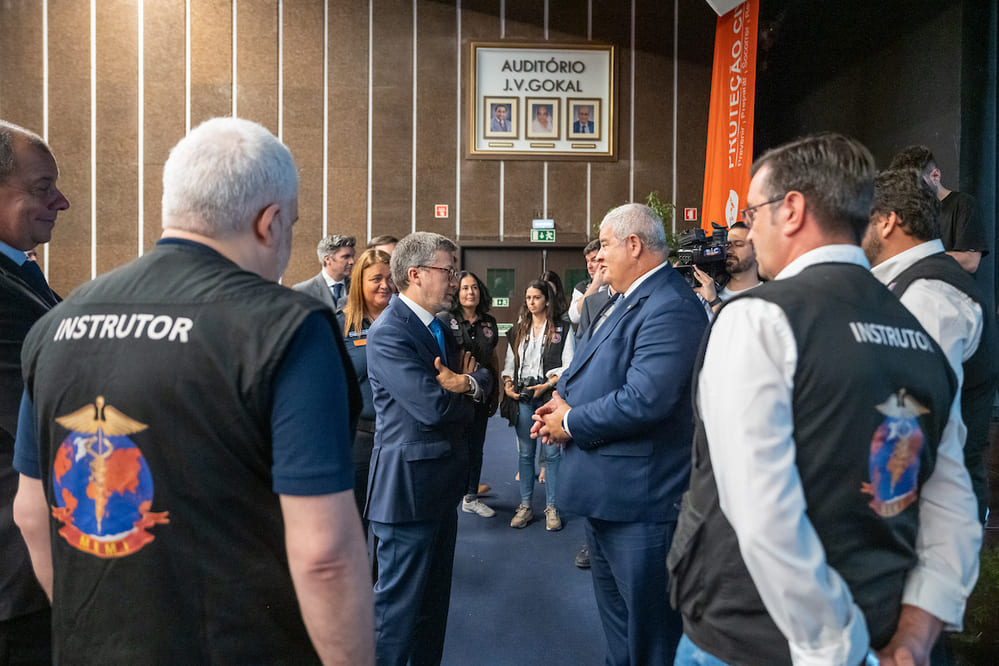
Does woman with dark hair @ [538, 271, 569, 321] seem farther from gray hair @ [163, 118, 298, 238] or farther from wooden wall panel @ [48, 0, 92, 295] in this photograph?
wooden wall panel @ [48, 0, 92, 295]

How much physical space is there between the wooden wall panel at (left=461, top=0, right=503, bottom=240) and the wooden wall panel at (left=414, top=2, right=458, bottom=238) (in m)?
0.13

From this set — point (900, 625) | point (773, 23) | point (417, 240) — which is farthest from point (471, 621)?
point (773, 23)

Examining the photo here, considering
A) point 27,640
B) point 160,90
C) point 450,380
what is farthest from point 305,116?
point 27,640

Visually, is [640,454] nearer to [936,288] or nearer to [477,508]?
[936,288]

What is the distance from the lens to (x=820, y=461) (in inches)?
37.1

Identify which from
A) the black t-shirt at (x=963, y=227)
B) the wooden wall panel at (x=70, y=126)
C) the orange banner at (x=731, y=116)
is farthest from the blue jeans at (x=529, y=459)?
the wooden wall panel at (x=70, y=126)

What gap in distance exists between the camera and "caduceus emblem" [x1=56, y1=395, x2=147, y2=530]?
827 millimetres

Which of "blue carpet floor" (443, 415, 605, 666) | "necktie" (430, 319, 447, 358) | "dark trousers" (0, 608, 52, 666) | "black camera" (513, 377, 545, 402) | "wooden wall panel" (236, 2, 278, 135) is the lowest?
"blue carpet floor" (443, 415, 605, 666)

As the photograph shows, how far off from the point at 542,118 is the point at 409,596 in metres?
6.76

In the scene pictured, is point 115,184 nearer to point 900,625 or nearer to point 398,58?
point 398,58

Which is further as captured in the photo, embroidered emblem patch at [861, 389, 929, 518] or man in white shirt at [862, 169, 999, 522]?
man in white shirt at [862, 169, 999, 522]

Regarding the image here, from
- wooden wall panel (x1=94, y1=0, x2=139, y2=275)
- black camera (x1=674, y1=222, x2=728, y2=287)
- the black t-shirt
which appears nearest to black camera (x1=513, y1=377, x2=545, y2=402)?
black camera (x1=674, y1=222, x2=728, y2=287)

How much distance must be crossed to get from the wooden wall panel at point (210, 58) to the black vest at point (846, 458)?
794 cm

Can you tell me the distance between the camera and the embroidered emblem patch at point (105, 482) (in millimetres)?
832
